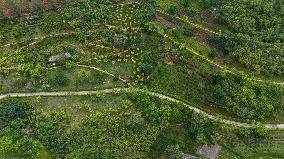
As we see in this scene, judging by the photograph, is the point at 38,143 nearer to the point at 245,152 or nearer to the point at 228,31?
the point at 245,152

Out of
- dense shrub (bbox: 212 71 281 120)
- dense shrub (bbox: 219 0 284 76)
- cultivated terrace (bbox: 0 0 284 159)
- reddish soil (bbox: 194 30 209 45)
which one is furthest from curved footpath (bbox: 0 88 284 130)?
reddish soil (bbox: 194 30 209 45)

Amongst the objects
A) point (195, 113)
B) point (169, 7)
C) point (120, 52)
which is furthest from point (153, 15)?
point (195, 113)

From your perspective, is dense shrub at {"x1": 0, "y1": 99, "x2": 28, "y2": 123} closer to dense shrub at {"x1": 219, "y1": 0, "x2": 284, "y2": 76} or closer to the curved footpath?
the curved footpath

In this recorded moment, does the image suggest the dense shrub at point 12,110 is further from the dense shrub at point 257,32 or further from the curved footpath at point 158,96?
the dense shrub at point 257,32

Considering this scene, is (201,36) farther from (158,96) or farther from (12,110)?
(12,110)

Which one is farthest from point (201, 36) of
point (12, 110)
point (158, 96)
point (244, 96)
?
point (12, 110)

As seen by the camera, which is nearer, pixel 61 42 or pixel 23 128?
pixel 23 128

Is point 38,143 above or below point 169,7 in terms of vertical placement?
below

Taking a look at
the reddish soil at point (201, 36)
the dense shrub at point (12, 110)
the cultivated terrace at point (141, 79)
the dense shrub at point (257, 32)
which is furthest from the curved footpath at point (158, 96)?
the reddish soil at point (201, 36)

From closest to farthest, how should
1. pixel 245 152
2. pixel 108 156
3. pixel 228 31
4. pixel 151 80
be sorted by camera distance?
1. pixel 108 156
2. pixel 245 152
3. pixel 151 80
4. pixel 228 31

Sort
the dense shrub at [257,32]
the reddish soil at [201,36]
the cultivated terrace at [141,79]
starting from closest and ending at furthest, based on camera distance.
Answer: the cultivated terrace at [141,79], the dense shrub at [257,32], the reddish soil at [201,36]

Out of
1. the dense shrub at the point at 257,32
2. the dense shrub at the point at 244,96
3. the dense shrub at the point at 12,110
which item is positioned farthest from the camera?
the dense shrub at the point at 257,32
